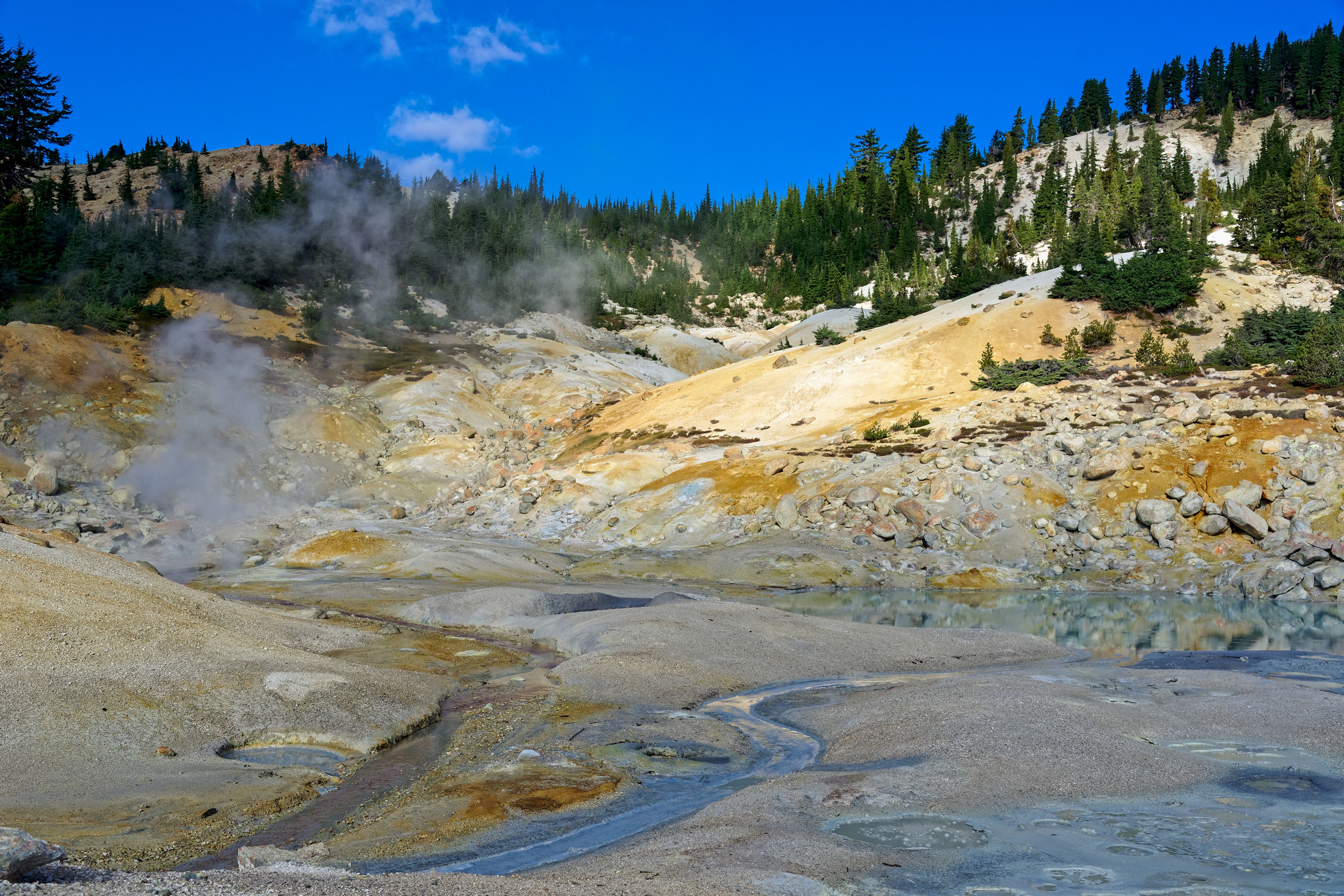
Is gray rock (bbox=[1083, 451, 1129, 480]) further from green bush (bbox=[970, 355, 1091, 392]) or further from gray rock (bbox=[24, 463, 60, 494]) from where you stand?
gray rock (bbox=[24, 463, 60, 494])

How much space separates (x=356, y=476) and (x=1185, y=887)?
1405 inches

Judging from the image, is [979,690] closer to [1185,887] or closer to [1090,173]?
[1185,887]

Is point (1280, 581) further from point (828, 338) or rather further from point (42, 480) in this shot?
point (42, 480)

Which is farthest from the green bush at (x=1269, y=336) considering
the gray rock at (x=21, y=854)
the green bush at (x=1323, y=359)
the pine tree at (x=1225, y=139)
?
the pine tree at (x=1225, y=139)

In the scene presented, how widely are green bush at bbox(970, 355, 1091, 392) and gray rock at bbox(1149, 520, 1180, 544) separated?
477 inches

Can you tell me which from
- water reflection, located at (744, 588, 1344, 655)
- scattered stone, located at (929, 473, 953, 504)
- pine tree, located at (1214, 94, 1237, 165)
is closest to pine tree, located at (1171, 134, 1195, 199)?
pine tree, located at (1214, 94, 1237, 165)

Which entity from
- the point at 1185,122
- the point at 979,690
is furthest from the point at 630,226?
the point at 979,690

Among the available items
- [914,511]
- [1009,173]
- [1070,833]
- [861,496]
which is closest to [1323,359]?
[914,511]

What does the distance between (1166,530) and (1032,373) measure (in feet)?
44.2

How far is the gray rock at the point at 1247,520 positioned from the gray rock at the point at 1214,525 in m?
Answer: 0.14

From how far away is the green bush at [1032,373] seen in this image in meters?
36.4

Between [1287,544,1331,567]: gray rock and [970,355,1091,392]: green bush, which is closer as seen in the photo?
[1287,544,1331,567]: gray rock

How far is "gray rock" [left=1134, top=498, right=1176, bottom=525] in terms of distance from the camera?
24.8 meters

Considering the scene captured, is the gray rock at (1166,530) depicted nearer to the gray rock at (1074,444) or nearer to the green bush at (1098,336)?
the gray rock at (1074,444)
